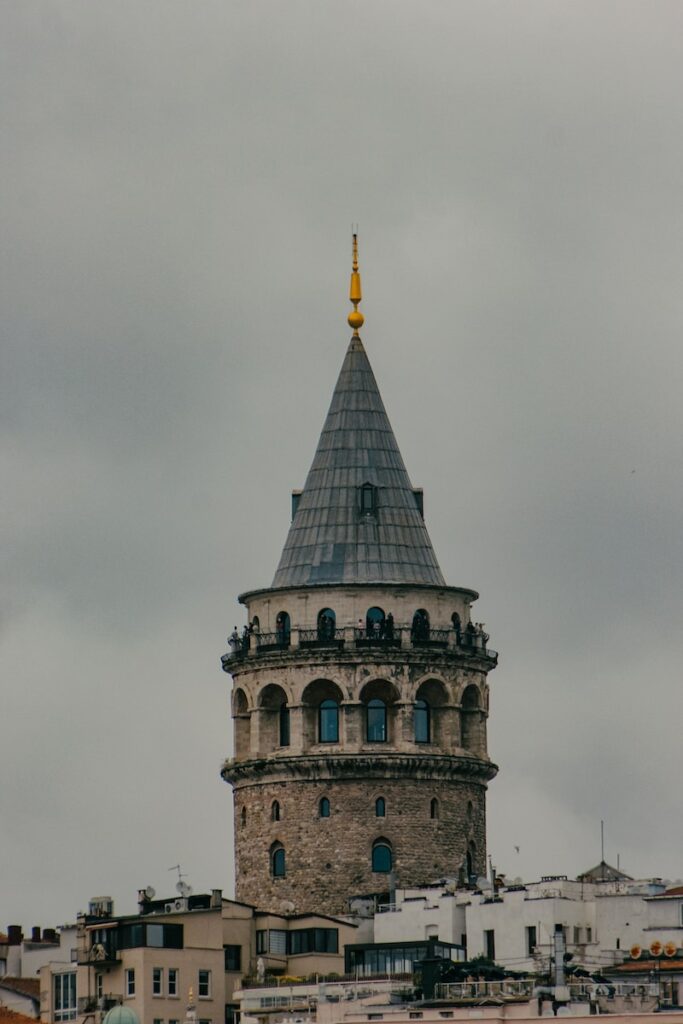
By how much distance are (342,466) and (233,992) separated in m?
19.8

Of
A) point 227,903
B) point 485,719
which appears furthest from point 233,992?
point 485,719

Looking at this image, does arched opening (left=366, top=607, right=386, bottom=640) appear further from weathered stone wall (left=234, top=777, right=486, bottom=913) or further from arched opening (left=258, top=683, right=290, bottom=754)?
weathered stone wall (left=234, top=777, right=486, bottom=913)

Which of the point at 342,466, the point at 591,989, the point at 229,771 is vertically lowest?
the point at 591,989

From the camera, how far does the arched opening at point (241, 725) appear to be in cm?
15450

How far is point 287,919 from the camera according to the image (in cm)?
14950

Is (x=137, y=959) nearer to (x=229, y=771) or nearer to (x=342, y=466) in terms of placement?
(x=229, y=771)

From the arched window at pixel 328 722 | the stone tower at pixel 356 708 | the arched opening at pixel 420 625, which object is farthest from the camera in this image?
the arched opening at pixel 420 625

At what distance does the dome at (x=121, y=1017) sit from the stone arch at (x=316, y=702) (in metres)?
15.0

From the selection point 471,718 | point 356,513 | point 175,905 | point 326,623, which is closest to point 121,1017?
point 175,905

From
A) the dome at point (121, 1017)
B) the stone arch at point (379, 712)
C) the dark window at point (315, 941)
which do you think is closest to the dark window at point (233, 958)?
the dark window at point (315, 941)

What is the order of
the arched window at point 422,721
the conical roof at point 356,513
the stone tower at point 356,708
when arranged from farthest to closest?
the conical roof at point 356,513 < the arched window at point 422,721 < the stone tower at point 356,708

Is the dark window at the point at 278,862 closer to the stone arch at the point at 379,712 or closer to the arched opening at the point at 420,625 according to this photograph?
the stone arch at the point at 379,712

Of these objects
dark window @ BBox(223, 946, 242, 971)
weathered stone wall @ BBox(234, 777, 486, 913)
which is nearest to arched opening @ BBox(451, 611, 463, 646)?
weathered stone wall @ BBox(234, 777, 486, 913)

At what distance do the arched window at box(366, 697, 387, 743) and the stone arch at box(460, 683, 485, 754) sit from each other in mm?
3283
